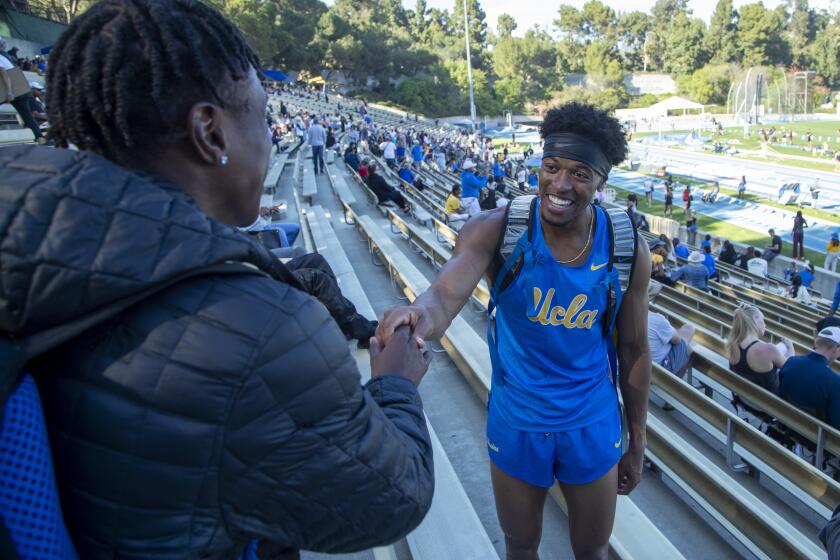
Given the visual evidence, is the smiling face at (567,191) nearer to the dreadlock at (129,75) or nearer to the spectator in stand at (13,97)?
the dreadlock at (129,75)

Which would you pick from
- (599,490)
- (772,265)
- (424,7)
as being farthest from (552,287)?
(424,7)

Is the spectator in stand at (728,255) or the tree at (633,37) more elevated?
the tree at (633,37)

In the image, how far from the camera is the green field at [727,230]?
22.6 meters

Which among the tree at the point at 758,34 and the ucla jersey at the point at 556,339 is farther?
the tree at the point at 758,34

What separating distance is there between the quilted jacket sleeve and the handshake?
341mm

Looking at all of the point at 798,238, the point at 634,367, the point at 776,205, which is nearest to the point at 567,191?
the point at 634,367

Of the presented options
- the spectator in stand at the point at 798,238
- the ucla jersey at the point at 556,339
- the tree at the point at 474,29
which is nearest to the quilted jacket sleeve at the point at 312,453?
the ucla jersey at the point at 556,339

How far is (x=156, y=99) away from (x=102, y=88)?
0.31ft

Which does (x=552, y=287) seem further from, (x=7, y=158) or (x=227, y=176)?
(x=7, y=158)

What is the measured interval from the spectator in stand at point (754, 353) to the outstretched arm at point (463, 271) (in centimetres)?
375

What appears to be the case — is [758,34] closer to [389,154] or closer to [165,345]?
[389,154]

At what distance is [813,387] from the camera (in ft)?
14.5

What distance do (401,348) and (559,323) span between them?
0.86 meters

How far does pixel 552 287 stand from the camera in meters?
2.11
